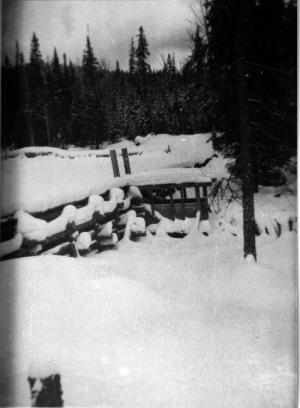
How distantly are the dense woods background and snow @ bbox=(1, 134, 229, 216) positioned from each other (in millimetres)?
87

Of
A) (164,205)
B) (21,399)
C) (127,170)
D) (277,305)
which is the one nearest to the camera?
(21,399)

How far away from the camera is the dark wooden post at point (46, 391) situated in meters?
1.87

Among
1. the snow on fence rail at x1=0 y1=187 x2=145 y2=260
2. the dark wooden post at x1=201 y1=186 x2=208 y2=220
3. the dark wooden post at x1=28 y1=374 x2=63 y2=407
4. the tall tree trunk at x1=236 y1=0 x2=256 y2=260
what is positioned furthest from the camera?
the dark wooden post at x1=201 y1=186 x2=208 y2=220

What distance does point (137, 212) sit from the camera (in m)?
2.56

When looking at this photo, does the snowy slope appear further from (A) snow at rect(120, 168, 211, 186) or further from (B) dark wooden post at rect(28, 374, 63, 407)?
(A) snow at rect(120, 168, 211, 186)

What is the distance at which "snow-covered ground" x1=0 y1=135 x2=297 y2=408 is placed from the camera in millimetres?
2168

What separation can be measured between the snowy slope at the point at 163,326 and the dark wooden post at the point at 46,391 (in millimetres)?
76

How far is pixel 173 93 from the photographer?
8.14 feet

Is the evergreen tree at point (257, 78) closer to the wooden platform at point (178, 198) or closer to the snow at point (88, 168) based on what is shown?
the snow at point (88, 168)

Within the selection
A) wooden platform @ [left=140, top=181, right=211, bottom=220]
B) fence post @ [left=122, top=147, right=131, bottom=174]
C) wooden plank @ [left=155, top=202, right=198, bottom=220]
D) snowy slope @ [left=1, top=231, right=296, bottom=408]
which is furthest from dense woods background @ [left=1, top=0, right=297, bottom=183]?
snowy slope @ [left=1, top=231, right=296, bottom=408]

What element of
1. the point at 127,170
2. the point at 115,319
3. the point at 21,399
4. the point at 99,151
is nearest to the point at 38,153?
the point at 99,151

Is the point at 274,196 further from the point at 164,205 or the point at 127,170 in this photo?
the point at 127,170

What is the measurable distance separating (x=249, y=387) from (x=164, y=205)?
1358mm

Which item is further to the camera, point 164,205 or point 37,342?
point 164,205
